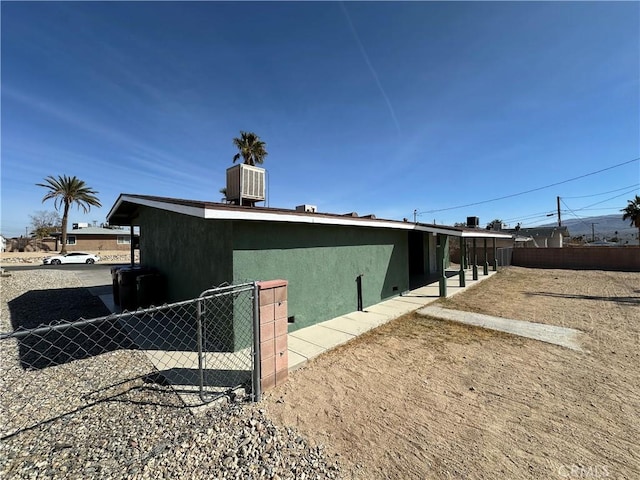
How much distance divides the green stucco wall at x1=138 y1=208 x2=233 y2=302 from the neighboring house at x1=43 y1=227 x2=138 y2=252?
3397 centimetres

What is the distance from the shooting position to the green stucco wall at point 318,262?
16.2 ft

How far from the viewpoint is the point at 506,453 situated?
2406mm

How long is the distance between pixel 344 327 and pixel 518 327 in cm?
380

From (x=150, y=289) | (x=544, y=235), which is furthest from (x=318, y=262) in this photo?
(x=544, y=235)

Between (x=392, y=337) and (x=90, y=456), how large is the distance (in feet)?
15.0

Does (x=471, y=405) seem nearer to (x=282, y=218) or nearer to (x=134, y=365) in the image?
(x=282, y=218)

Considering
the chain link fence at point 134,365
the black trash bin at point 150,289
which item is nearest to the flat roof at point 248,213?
the chain link fence at point 134,365

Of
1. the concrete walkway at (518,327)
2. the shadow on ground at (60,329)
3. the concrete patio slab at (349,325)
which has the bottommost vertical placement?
the concrete walkway at (518,327)

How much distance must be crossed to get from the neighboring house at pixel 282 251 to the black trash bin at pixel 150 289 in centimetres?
30

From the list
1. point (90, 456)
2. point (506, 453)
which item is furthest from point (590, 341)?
point (90, 456)

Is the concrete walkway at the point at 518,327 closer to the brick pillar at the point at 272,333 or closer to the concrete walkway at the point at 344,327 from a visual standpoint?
the concrete walkway at the point at 344,327

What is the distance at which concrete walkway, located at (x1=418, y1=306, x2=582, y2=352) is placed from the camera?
17.1ft

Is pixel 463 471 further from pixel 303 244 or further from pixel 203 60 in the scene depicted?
pixel 203 60

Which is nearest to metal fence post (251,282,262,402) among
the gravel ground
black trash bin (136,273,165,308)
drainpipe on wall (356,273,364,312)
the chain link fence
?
the chain link fence
